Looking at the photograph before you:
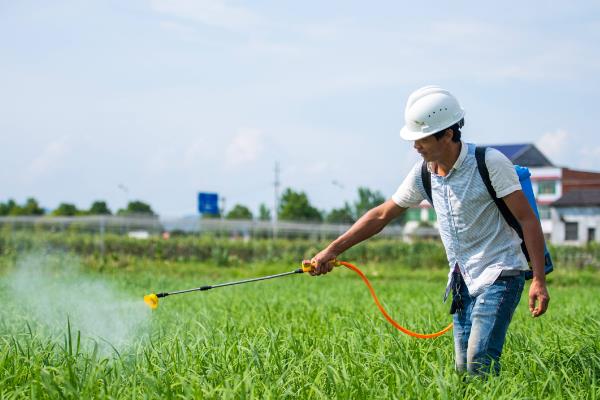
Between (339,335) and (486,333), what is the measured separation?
167 cm

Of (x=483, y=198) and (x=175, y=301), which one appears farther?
(x=175, y=301)

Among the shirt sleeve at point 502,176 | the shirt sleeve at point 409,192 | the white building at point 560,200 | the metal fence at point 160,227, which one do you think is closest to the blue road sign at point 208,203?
the metal fence at point 160,227

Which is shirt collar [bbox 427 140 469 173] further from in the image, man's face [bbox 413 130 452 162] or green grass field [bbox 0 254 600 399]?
green grass field [bbox 0 254 600 399]

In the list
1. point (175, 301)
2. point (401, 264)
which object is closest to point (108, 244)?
point (401, 264)

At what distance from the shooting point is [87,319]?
6.45m

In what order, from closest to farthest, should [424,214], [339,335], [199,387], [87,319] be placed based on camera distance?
1. [199,387]
2. [339,335]
3. [87,319]
4. [424,214]

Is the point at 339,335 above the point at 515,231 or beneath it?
beneath

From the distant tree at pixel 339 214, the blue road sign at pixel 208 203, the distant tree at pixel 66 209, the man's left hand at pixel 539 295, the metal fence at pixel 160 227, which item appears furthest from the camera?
the distant tree at pixel 66 209

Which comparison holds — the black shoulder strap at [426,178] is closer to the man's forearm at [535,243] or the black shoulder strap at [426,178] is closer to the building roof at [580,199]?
the man's forearm at [535,243]

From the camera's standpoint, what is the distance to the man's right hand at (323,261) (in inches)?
181

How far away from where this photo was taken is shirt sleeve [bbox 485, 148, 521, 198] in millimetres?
3852

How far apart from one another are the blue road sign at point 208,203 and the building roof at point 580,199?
89.4ft

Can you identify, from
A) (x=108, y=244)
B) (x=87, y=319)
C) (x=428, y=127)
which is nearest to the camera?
(x=428, y=127)

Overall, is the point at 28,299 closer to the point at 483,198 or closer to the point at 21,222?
the point at 483,198
